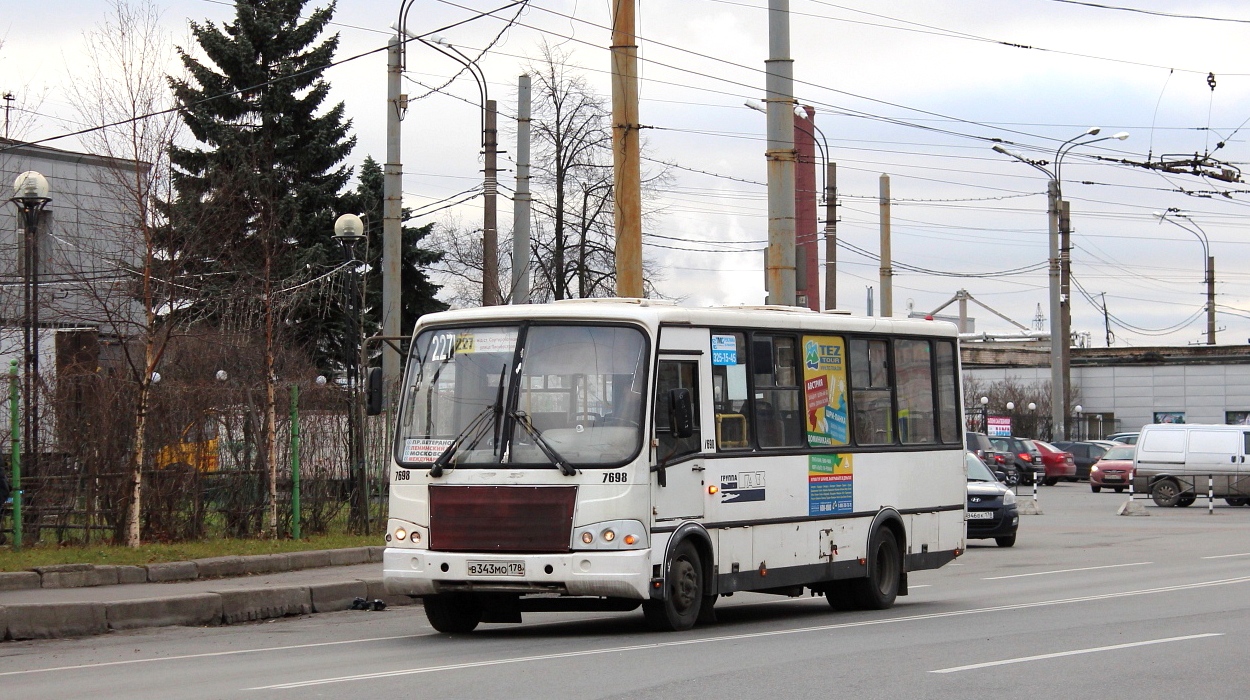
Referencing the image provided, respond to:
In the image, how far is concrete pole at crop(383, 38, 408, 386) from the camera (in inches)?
851

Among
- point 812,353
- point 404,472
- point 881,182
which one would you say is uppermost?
point 881,182

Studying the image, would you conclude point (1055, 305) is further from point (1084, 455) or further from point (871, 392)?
point (871, 392)

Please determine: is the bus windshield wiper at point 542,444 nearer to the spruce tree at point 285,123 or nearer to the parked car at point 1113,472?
the spruce tree at point 285,123

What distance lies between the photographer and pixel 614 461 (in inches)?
477

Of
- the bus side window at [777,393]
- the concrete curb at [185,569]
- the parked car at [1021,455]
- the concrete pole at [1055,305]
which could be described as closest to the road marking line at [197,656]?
the bus side window at [777,393]

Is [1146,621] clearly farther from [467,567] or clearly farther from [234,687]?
[234,687]

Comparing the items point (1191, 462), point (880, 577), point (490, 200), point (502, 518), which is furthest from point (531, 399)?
point (1191, 462)

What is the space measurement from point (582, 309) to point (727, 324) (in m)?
1.54

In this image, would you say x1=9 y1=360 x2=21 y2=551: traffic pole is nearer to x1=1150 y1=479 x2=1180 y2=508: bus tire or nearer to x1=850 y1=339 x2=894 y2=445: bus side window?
x1=850 y1=339 x2=894 y2=445: bus side window

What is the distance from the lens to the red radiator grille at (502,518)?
39.4ft

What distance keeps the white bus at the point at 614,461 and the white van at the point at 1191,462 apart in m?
27.0

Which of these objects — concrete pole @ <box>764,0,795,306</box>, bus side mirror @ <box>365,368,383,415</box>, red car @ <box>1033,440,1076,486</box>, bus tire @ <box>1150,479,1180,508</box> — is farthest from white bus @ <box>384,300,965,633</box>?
red car @ <box>1033,440,1076,486</box>

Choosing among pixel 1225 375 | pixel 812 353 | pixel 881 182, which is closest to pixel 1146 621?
pixel 812 353

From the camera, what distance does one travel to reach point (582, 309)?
1273 cm
